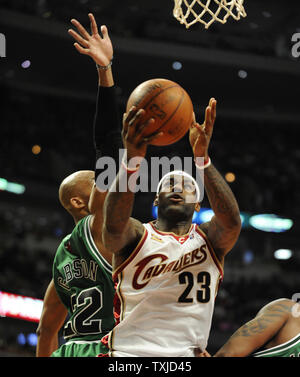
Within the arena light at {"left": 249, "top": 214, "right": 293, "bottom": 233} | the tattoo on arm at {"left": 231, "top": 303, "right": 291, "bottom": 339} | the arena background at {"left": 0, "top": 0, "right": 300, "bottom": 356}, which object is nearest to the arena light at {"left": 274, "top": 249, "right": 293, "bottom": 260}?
the arena background at {"left": 0, "top": 0, "right": 300, "bottom": 356}

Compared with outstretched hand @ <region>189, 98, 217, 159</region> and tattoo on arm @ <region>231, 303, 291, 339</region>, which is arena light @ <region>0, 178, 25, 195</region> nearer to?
tattoo on arm @ <region>231, 303, 291, 339</region>

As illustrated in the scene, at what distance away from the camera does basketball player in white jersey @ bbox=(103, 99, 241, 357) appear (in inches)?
108

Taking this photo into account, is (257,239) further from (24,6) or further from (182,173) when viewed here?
(182,173)

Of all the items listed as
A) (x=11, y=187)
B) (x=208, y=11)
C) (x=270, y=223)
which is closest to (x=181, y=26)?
(x=270, y=223)

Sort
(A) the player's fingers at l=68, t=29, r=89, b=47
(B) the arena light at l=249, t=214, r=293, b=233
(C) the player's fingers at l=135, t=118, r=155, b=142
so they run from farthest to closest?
(B) the arena light at l=249, t=214, r=293, b=233 → (A) the player's fingers at l=68, t=29, r=89, b=47 → (C) the player's fingers at l=135, t=118, r=155, b=142

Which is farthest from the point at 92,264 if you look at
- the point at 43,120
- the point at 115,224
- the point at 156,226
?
the point at 43,120

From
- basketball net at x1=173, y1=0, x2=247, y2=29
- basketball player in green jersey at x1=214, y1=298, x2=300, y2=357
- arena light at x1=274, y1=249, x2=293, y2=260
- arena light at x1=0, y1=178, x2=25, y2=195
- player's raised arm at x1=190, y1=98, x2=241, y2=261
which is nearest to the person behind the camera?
player's raised arm at x1=190, y1=98, x2=241, y2=261

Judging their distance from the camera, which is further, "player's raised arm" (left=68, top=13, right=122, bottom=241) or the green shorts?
"player's raised arm" (left=68, top=13, right=122, bottom=241)

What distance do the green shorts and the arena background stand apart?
30.4 ft

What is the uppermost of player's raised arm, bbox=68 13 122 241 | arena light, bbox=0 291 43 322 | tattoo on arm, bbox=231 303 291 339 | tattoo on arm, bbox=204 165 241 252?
arena light, bbox=0 291 43 322

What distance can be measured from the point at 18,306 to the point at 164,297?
1000cm

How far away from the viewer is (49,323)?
12.7 ft

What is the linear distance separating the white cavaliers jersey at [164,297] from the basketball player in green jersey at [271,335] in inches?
15.2

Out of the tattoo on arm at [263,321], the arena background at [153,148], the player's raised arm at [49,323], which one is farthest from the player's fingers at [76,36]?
the arena background at [153,148]
